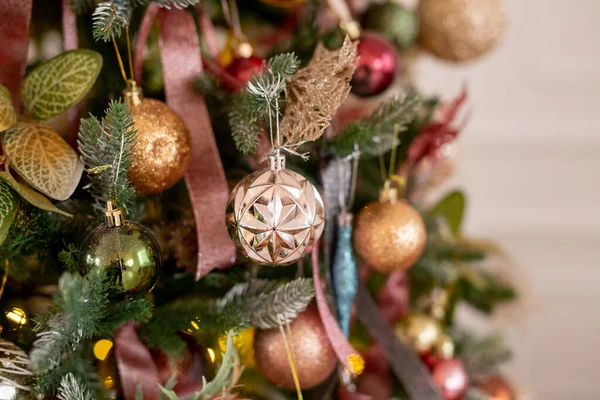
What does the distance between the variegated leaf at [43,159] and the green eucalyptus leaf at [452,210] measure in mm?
470

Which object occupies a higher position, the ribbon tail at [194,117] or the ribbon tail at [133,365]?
the ribbon tail at [194,117]

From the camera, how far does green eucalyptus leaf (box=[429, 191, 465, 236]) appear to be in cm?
70

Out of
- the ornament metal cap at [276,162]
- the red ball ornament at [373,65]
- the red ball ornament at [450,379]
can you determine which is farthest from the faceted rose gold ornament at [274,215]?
the red ball ornament at [450,379]

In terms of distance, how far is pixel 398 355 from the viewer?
538mm

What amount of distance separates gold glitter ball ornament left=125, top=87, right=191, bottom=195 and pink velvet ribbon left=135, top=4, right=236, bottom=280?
30mm

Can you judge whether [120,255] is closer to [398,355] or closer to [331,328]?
[331,328]

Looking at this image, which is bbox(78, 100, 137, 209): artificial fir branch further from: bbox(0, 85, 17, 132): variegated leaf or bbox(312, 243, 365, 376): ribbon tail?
bbox(312, 243, 365, 376): ribbon tail

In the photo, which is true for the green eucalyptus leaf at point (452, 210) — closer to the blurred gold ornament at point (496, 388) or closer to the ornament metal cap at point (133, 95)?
the blurred gold ornament at point (496, 388)

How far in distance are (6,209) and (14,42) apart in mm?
150

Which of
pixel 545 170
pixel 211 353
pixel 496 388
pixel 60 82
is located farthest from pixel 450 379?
pixel 545 170

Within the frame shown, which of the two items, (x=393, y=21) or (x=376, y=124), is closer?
(x=376, y=124)

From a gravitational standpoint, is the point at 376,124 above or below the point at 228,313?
above

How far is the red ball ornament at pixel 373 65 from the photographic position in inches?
22.1

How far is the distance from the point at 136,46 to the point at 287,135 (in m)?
0.17
